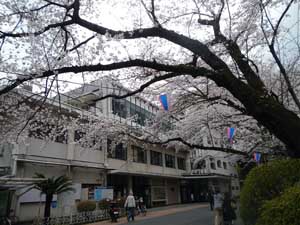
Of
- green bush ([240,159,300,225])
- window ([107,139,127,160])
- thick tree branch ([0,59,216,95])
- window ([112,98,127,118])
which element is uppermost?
window ([112,98,127,118])

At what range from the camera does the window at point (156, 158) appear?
27017 mm

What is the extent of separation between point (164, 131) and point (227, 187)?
31985 millimetres

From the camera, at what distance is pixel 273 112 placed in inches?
170

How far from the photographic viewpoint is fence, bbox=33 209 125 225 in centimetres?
1250

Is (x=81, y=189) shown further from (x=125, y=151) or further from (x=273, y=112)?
(x=273, y=112)

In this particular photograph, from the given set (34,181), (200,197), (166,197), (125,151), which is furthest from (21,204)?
(200,197)

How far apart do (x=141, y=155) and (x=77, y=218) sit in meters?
11.4

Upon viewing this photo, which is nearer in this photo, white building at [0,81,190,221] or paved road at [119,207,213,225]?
paved road at [119,207,213,225]

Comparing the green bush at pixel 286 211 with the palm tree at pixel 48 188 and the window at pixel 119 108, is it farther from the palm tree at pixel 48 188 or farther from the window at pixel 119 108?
the window at pixel 119 108

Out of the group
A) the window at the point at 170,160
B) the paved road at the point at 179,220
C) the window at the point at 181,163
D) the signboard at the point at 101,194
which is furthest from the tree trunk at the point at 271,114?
the window at the point at 181,163

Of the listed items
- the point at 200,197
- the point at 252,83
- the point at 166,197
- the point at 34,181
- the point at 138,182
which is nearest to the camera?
the point at 252,83

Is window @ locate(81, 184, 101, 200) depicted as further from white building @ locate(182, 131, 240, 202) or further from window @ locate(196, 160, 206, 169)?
window @ locate(196, 160, 206, 169)

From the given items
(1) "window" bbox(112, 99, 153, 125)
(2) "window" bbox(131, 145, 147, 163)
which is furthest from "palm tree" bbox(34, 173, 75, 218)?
(2) "window" bbox(131, 145, 147, 163)

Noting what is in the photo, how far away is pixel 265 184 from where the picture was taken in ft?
16.4
